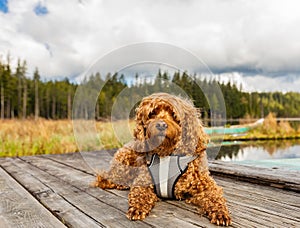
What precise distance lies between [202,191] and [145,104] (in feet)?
2.58

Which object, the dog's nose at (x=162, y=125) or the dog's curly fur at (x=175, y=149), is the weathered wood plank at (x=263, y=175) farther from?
the dog's nose at (x=162, y=125)

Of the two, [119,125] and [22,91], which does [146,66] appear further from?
[22,91]

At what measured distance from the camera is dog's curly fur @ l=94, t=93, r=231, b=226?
213 cm

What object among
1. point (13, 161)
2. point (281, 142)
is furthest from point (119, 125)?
point (281, 142)

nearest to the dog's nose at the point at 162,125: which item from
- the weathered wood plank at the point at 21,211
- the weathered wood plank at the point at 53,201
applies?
the weathered wood plank at the point at 53,201

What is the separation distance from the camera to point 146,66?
2607mm

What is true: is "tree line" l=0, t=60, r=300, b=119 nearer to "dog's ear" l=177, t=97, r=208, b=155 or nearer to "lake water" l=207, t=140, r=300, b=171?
"dog's ear" l=177, t=97, r=208, b=155

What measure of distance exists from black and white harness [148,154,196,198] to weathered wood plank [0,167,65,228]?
2.51 ft

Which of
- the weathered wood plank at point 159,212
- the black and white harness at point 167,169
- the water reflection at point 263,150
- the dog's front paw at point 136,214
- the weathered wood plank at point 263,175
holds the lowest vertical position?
the water reflection at point 263,150

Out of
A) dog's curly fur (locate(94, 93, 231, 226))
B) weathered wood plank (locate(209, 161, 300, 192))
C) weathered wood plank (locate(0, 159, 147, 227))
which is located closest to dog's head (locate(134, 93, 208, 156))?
dog's curly fur (locate(94, 93, 231, 226))

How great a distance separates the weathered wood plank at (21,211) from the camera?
2.01m

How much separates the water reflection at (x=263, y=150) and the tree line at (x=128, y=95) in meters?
1.26

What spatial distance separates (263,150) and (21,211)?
1093 centimetres

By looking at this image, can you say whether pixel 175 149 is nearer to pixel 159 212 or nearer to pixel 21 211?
pixel 159 212
